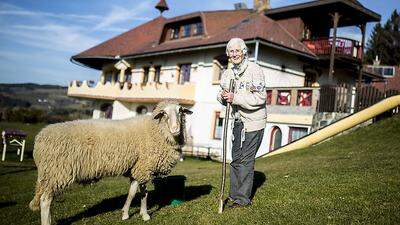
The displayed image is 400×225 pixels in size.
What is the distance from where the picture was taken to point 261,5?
29.1m

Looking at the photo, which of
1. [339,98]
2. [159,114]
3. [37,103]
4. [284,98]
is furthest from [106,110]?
[37,103]

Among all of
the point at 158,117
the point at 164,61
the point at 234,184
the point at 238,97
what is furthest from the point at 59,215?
the point at 164,61

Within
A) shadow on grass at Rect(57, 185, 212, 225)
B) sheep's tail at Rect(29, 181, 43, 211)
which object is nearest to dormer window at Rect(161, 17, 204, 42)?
shadow on grass at Rect(57, 185, 212, 225)

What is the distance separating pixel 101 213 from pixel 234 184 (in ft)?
7.53

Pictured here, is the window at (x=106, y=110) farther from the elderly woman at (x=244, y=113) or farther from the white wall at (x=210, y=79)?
the elderly woman at (x=244, y=113)

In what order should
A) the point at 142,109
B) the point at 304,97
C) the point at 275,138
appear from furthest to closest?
the point at 142,109, the point at 275,138, the point at 304,97

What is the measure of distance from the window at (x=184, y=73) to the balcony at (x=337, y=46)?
8.18m

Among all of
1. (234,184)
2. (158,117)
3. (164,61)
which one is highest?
(164,61)

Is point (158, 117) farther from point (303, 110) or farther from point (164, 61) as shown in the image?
point (164, 61)

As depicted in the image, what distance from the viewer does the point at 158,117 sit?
6.14 metres

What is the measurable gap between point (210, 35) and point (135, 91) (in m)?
7.23

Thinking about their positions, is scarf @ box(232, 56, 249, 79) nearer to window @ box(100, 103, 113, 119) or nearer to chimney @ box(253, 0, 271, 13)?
chimney @ box(253, 0, 271, 13)

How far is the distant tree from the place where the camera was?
5928 cm

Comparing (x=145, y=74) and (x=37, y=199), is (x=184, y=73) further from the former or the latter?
(x=37, y=199)
